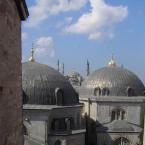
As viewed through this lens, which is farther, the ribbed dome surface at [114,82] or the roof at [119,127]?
the ribbed dome surface at [114,82]

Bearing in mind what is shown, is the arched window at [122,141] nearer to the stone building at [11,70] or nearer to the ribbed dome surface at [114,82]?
the ribbed dome surface at [114,82]

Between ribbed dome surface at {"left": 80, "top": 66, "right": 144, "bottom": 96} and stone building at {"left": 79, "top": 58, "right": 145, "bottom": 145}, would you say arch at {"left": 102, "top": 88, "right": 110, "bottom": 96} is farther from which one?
ribbed dome surface at {"left": 80, "top": 66, "right": 144, "bottom": 96}

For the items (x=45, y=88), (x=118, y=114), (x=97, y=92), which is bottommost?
(x=118, y=114)

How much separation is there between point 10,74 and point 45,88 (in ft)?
79.9

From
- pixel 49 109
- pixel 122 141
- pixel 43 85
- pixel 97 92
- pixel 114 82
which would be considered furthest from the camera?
pixel 97 92

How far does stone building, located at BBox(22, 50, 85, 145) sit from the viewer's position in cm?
2841

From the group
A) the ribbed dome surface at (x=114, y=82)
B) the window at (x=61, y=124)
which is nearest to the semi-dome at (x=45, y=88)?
the window at (x=61, y=124)

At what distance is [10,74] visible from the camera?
18.1 feet

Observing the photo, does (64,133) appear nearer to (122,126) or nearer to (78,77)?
(122,126)

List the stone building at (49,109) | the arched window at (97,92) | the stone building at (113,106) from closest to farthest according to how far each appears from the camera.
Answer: the stone building at (49,109) < the stone building at (113,106) < the arched window at (97,92)

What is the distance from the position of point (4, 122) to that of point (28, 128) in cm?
2341

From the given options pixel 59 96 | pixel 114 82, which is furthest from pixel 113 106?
pixel 59 96

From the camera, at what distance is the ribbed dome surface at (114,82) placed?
3659 cm

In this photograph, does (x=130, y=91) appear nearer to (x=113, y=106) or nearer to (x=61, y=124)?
(x=113, y=106)
